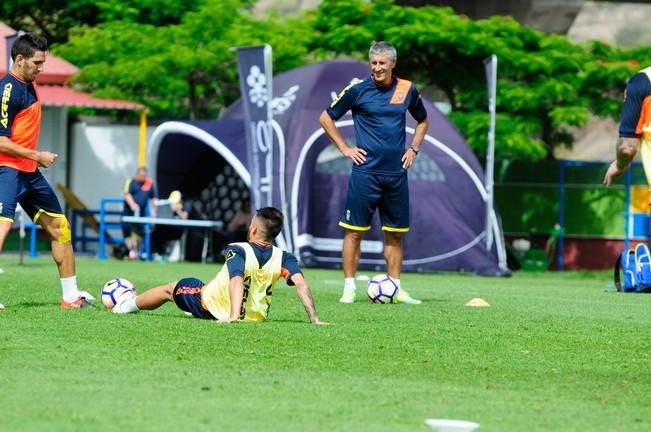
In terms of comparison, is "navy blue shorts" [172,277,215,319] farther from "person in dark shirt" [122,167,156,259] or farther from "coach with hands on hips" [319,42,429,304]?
"person in dark shirt" [122,167,156,259]

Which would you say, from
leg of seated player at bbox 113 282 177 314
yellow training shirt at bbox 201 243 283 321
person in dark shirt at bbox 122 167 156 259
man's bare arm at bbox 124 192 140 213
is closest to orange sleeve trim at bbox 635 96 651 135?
yellow training shirt at bbox 201 243 283 321

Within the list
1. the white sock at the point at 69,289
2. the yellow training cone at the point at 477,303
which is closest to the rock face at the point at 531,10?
the yellow training cone at the point at 477,303

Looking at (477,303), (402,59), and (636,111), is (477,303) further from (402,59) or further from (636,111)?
(402,59)

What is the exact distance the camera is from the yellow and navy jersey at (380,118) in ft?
43.5

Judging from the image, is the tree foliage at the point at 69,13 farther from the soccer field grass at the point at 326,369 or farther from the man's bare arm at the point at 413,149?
the soccer field grass at the point at 326,369

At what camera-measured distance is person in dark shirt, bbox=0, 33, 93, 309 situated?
1096cm

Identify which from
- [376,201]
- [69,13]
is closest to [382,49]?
[376,201]

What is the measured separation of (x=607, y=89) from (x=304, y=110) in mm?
8731

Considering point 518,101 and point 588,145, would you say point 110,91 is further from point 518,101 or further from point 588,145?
point 588,145

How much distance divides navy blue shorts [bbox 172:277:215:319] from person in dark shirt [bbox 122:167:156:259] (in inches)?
619

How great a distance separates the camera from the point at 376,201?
1335cm

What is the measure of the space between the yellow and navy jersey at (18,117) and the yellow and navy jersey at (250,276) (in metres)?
1.67

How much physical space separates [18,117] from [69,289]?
4.39 feet

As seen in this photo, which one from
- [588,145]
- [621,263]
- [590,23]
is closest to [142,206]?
[621,263]
